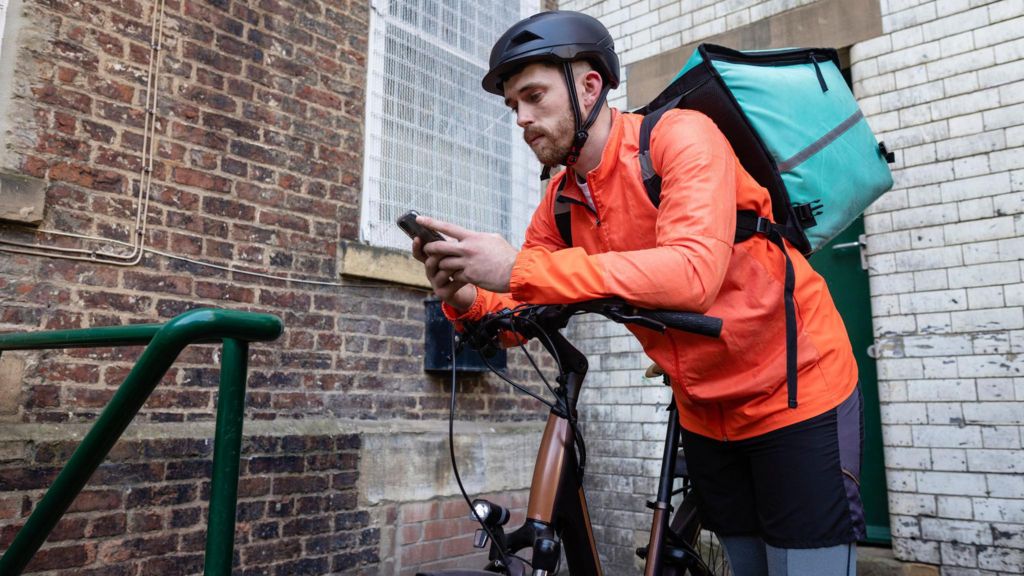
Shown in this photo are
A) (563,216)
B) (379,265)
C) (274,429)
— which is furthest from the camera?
(379,265)

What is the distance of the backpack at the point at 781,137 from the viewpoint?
6.88ft

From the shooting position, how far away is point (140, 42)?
3.56 meters

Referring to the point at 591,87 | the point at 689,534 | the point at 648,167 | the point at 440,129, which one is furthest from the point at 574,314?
the point at 440,129

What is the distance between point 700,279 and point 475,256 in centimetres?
52

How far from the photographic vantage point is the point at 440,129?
509 centimetres

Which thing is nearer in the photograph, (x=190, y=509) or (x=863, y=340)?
(x=190, y=509)

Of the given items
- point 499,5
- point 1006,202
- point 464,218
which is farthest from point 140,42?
point 1006,202

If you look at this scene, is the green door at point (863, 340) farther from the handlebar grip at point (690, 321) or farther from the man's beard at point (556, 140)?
the handlebar grip at point (690, 321)

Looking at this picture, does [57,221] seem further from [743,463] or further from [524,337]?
[743,463]

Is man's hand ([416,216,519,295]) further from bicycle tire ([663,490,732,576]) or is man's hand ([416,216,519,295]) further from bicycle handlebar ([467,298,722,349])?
bicycle tire ([663,490,732,576])

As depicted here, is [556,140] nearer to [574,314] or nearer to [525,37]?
[525,37]

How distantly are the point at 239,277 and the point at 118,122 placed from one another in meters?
0.91

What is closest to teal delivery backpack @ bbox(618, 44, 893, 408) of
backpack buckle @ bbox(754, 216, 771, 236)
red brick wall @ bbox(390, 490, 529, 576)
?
backpack buckle @ bbox(754, 216, 771, 236)

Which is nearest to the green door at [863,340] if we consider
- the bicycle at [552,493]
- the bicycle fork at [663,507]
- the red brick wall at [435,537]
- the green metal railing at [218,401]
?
the red brick wall at [435,537]
